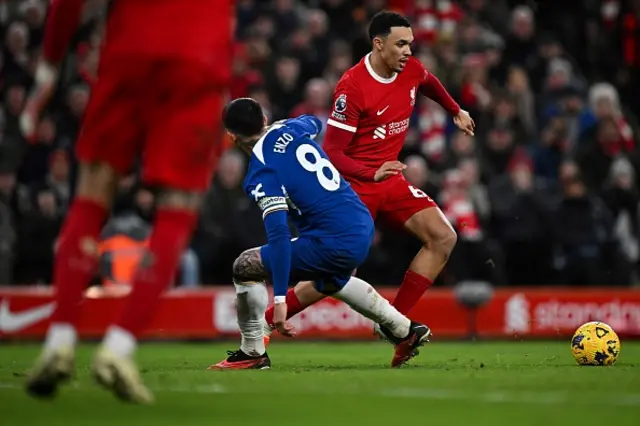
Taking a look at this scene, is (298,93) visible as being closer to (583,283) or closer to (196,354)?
(583,283)

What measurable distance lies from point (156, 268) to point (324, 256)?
2596 mm

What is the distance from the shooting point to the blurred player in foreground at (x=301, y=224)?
8.30m

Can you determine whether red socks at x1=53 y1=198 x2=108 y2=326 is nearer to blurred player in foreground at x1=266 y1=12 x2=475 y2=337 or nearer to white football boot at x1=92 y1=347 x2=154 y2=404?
white football boot at x1=92 y1=347 x2=154 y2=404

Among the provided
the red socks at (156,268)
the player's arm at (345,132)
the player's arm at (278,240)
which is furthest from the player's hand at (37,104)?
the player's arm at (345,132)

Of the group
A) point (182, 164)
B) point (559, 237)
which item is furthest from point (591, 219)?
point (182, 164)

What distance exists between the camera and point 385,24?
972 cm

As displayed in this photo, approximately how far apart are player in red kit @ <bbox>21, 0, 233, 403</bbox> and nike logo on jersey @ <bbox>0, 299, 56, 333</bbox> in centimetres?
799

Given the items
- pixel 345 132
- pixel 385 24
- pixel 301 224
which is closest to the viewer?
pixel 301 224

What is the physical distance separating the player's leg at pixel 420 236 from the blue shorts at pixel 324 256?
1.07m

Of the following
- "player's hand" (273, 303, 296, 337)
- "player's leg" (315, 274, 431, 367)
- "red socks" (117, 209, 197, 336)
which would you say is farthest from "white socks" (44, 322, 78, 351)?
"player's leg" (315, 274, 431, 367)

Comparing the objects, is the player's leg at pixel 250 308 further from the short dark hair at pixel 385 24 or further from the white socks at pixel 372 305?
the short dark hair at pixel 385 24

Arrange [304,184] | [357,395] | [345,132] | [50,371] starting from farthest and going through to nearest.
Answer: [345,132]
[304,184]
[357,395]
[50,371]

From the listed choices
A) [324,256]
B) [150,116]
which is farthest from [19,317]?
[150,116]

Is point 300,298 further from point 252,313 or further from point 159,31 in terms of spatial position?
point 159,31
